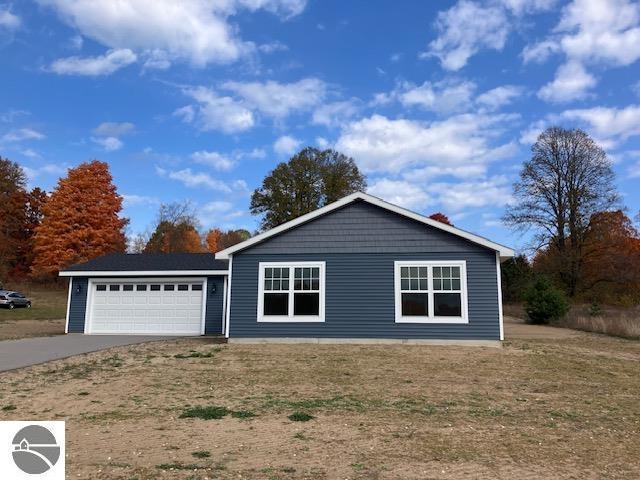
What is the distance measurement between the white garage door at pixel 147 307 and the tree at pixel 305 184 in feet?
82.2

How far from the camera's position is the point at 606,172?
34.8 m

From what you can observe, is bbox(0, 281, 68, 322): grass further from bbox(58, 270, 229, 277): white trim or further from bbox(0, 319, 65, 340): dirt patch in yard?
bbox(58, 270, 229, 277): white trim

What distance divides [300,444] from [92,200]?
4417 cm

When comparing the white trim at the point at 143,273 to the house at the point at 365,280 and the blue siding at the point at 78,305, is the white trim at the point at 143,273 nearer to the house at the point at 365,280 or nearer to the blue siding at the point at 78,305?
the blue siding at the point at 78,305

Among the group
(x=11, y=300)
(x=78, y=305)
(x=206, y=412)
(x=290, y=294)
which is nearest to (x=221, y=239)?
(x=11, y=300)

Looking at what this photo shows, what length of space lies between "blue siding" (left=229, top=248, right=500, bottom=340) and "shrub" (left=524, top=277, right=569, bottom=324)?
15.9 m

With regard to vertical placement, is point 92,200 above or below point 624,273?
above

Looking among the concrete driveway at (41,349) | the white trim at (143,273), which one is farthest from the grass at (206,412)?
the white trim at (143,273)

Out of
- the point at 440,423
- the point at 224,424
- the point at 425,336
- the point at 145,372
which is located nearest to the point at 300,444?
the point at 224,424

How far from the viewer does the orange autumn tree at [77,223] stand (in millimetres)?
43031

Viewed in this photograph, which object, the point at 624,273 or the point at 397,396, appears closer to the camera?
the point at 397,396

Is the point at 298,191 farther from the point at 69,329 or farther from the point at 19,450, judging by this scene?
the point at 19,450

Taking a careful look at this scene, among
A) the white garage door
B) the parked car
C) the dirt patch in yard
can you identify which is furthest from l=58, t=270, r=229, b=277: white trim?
the parked car

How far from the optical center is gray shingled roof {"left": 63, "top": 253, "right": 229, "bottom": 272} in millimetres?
19656
